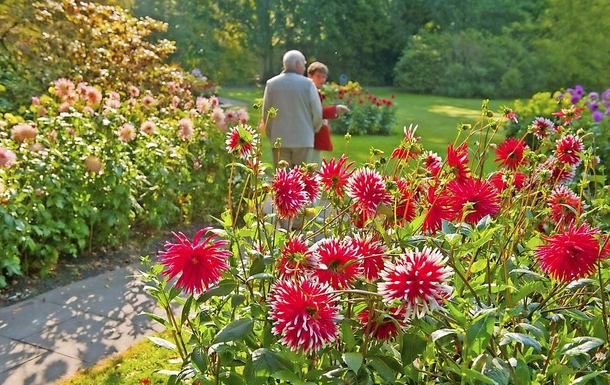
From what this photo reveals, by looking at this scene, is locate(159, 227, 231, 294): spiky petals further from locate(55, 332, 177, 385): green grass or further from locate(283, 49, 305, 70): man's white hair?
locate(283, 49, 305, 70): man's white hair

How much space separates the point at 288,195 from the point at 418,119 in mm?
14752

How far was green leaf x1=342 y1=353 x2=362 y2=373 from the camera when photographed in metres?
1.21

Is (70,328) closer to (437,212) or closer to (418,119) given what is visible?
(437,212)

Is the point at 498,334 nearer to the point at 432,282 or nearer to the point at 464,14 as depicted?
the point at 432,282

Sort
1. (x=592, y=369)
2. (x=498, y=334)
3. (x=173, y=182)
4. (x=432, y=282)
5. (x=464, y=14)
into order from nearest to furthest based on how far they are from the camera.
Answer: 1. (x=432, y=282)
2. (x=498, y=334)
3. (x=592, y=369)
4. (x=173, y=182)
5. (x=464, y=14)

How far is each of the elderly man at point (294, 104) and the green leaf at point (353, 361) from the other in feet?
14.2

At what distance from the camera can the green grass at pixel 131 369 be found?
2975 millimetres

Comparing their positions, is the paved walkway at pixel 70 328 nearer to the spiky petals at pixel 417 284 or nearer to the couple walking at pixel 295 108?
the couple walking at pixel 295 108

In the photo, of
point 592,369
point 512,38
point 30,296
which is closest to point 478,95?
point 512,38

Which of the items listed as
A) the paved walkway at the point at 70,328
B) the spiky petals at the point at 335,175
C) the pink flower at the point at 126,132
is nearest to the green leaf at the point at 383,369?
the spiky petals at the point at 335,175

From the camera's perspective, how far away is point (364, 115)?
1277 cm

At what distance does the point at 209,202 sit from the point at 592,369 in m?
4.69

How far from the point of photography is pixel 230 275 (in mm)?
1479

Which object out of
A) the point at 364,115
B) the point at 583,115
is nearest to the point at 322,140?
the point at 583,115
